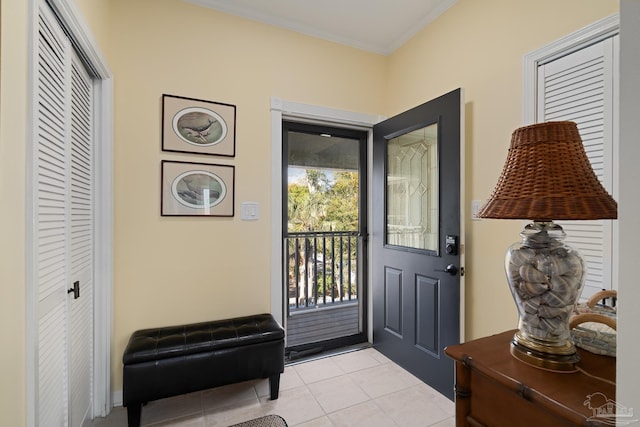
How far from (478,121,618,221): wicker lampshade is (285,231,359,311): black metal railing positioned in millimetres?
2409

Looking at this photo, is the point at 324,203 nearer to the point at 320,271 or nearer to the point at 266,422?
the point at 320,271

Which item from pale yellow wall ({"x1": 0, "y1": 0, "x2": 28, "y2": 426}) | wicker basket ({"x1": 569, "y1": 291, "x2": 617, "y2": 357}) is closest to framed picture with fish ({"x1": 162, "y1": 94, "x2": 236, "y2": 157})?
pale yellow wall ({"x1": 0, "y1": 0, "x2": 28, "y2": 426})

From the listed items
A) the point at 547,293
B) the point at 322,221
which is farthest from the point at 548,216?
the point at 322,221

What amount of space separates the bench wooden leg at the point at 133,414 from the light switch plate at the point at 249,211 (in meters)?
1.26

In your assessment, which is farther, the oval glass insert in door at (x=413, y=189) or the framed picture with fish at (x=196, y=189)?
the oval glass insert in door at (x=413, y=189)

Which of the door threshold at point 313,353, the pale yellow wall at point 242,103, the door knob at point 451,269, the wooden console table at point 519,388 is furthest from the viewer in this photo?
the door threshold at point 313,353

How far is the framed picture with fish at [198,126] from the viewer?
6.74 feet

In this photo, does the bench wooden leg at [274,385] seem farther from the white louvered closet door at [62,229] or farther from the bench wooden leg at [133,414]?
the white louvered closet door at [62,229]

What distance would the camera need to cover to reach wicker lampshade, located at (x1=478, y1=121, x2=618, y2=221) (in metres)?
0.82

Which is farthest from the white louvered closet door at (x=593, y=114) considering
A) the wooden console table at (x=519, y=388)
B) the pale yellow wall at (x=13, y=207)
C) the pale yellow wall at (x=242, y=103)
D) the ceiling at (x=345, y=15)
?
the pale yellow wall at (x=13, y=207)

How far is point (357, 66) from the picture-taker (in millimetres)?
2688

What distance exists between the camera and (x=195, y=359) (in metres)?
1.76

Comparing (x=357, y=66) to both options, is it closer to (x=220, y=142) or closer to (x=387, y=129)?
(x=387, y=129)

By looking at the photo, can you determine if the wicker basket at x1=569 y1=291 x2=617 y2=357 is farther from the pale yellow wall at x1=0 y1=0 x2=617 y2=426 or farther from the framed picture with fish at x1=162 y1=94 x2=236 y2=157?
the framed picture with fish at x1=162 y1=94 x2=236 y2=157
